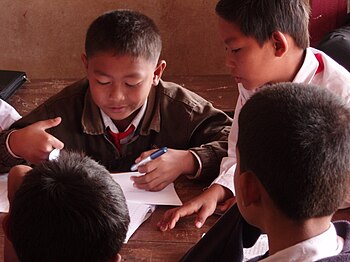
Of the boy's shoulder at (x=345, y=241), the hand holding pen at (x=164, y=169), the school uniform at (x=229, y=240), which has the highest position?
the boy's shoulder at (x=345, y=241)

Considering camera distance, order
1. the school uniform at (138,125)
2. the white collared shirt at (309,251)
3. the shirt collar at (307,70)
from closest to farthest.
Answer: the white collared shirt at (309,251)
the shirt collar at (307,70)
the school uniform at (138,125)

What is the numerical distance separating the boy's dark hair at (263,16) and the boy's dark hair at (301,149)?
0.66 meters

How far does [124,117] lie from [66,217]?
0.95m

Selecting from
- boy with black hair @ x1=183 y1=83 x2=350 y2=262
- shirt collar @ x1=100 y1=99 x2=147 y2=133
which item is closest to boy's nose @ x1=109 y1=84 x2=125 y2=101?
shirt collar @ x1=100 y1=99 x2=147 y2=133

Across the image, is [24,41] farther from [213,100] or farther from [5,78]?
[213,100]

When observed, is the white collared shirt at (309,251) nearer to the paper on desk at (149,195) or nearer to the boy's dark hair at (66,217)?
the boy's dark hair at (66,217)

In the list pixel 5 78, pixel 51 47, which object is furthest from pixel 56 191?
pixel 51 47

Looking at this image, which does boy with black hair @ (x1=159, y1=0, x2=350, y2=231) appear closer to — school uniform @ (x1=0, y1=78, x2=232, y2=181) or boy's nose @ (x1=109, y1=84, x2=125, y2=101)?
school uniform @ (x1=0, y1=78, x2=232, y2=181)

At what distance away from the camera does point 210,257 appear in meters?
1.33

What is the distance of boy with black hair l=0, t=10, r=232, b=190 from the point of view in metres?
1.76

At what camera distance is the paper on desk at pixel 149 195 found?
1591 millimetres

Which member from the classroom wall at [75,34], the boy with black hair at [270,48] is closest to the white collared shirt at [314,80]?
the boy with black hair at [270,48]

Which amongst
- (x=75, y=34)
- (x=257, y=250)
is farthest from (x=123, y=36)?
(x=75, y=34)

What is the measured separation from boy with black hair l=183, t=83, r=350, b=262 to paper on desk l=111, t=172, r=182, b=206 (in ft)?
1.55
